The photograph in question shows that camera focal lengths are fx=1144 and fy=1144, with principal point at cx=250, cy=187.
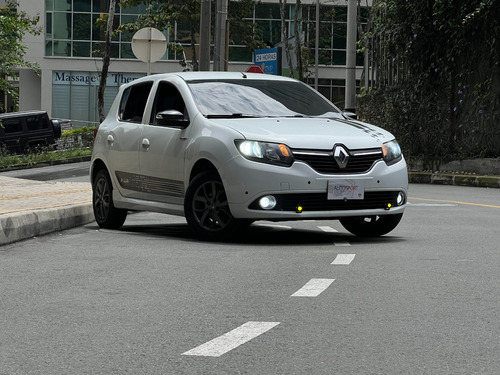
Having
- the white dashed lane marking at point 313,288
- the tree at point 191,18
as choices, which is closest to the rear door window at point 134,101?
the white dashed lane marking at point 313,288

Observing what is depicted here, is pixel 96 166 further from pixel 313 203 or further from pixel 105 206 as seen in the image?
pixel 313 203

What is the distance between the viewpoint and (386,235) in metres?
11.8

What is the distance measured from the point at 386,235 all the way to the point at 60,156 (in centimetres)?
3329

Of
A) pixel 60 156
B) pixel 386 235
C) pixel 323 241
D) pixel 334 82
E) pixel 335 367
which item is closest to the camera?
pixel 335 367

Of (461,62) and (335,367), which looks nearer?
(335,367)

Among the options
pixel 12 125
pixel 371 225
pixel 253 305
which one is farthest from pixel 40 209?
pixel 12 125

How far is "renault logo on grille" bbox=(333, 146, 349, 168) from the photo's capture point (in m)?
10.3

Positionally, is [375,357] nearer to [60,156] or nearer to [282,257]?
[282,257]

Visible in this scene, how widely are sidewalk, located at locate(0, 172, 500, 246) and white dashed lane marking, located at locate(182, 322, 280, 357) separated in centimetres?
516

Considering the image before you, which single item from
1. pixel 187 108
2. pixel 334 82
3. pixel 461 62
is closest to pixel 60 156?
pixel 461 62

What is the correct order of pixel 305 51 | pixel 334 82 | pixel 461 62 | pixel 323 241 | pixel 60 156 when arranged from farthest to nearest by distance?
pixel 334 82 → pixel 305 51 → pixel 60 156 → pixel 461 62 → pixel 323 241

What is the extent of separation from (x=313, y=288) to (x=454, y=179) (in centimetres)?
1727

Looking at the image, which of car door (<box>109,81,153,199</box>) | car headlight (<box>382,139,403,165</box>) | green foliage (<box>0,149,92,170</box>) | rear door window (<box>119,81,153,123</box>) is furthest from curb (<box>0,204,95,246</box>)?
green foliage (<box>0,149,92,170</box>)

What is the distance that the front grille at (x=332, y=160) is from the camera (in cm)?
1023
